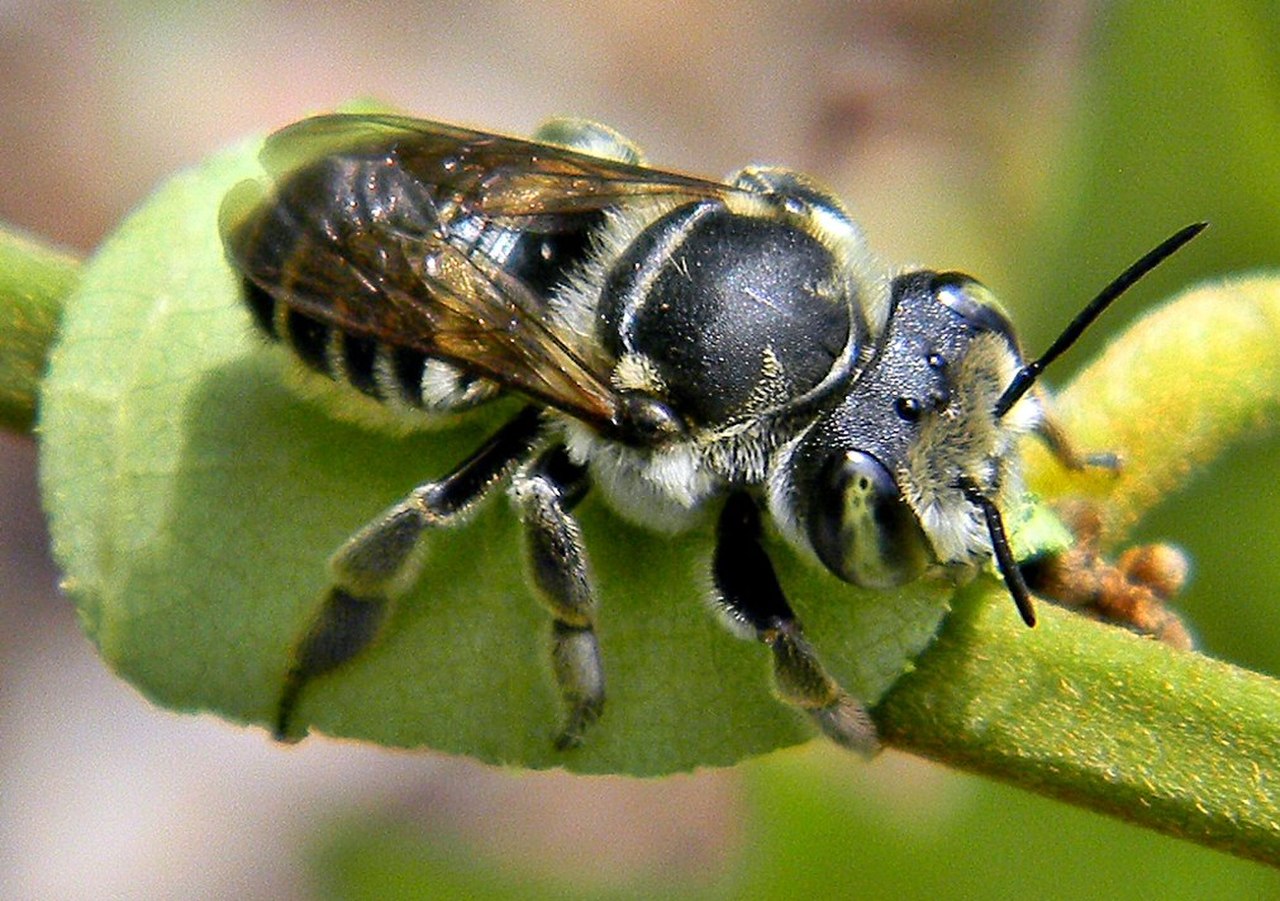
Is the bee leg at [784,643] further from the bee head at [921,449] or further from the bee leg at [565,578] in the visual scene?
the bee leg at [565,578]

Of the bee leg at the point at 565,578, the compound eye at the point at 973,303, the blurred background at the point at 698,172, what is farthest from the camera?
the blurred background at the point at 698,172

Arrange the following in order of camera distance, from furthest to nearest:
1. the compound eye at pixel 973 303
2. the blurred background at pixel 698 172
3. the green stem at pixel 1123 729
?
the blurred background at pixel 698 172, the compound eye at pixel 973 303, the green stem at pixel 1123 729

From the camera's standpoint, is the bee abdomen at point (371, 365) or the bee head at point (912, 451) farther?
the bee abdomen at point (371, 365)

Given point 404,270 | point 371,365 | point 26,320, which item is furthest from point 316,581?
point 26,320

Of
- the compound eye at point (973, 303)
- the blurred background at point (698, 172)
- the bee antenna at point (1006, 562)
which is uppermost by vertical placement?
the compound eye at point (973, 303)

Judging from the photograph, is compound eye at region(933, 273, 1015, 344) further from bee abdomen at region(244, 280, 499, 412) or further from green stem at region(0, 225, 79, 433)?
green stem at region(0, 225, 79, 433)

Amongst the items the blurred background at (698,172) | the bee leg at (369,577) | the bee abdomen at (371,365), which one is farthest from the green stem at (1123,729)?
the blurred background at (698,172)
